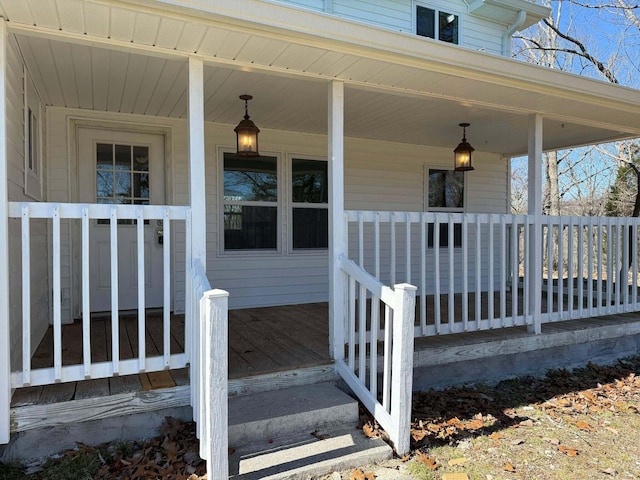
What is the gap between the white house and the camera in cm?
245

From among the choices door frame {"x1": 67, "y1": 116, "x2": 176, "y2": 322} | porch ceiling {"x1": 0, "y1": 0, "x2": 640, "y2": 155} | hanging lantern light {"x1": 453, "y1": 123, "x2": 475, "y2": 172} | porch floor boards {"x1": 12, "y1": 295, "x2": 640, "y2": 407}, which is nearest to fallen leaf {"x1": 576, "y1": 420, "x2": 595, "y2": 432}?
porch floor boards {"x1": 12, "y1": 295, "x2": 640, "y2": 407}

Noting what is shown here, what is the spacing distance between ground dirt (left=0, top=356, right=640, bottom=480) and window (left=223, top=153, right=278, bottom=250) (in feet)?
8.50

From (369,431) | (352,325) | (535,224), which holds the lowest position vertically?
(369,431)

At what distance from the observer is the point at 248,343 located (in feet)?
11.7

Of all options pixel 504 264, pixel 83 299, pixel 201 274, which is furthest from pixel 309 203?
pixel 83 299

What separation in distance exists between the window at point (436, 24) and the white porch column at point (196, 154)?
4969 mm

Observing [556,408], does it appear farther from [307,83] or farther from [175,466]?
[307,83]

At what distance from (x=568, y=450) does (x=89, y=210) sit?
3.08m

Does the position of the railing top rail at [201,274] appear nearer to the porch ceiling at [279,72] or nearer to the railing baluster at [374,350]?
the railing baluster at [374,350]

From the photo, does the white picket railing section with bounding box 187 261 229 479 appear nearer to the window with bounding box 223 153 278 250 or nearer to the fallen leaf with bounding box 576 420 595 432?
the fallen leaf with bounding box 576 420 595 432

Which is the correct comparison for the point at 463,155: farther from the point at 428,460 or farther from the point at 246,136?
the point at 428,460

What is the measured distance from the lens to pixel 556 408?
3.26 metres

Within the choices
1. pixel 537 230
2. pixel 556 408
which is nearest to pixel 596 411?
pixel 556 408

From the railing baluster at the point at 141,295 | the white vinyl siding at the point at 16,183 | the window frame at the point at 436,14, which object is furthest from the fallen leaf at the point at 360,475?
the window frame at the point at 436,14
